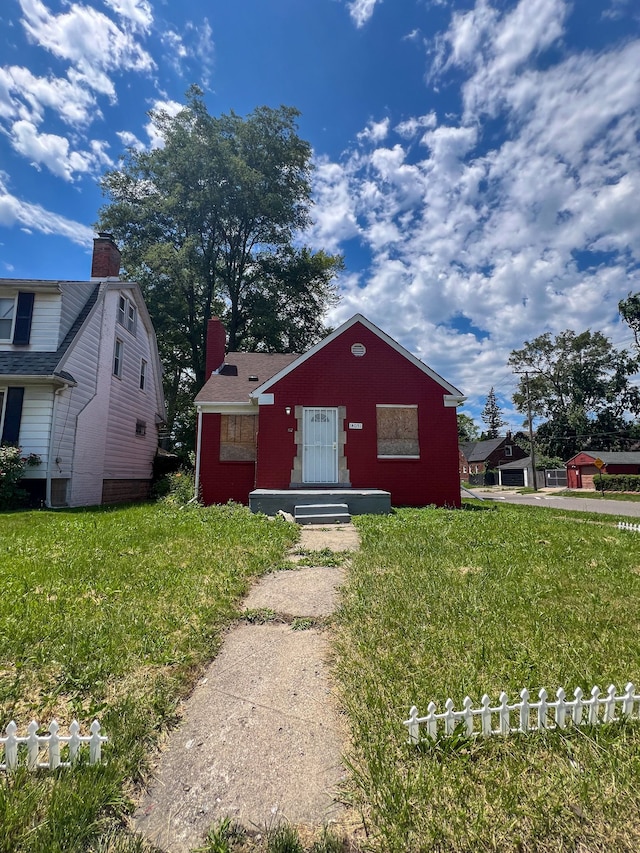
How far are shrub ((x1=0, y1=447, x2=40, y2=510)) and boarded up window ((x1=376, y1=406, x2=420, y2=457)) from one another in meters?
9.66

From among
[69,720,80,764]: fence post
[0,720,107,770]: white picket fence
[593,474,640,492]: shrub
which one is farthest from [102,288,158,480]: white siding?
[593,474,640,492]: shrub

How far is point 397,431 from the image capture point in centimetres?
1284

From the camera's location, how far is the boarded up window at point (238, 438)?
1322cm

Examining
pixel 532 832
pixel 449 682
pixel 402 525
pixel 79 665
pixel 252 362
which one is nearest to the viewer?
pixel 532 832

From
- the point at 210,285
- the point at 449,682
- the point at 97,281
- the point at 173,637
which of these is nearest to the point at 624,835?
the point at 449,682

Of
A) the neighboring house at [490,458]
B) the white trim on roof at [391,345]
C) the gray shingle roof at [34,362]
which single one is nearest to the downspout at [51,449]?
the gray shingle roof at [34,362]

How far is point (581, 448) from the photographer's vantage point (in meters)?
52.6

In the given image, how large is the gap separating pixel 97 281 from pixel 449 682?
642 inches

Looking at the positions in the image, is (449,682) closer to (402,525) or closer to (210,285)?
(402,525)

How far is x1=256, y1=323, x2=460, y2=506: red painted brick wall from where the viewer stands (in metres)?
12.4

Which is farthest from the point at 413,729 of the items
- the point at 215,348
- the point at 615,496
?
the point at 615,496

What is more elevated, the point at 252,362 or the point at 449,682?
the point at 252,362

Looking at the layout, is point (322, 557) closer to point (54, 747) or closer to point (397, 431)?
point (54, 747)

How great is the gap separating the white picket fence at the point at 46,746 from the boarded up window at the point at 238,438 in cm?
1120
